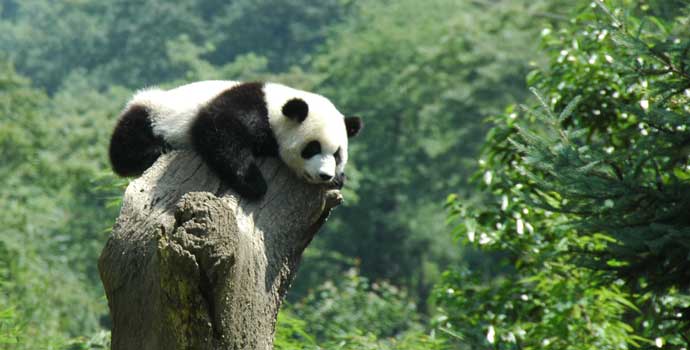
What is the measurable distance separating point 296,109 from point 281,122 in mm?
139

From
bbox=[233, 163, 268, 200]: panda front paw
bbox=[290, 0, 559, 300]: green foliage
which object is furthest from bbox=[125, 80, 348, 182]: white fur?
bbox=[290, 0, 559, 300]: green foliage

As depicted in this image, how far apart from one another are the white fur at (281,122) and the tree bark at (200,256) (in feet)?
0.65

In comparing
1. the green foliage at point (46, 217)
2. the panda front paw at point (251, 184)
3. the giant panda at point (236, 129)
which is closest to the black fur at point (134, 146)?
the giant panda at point (236, 129)

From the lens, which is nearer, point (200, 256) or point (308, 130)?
point (200, 256)

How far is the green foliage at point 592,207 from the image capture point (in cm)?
475

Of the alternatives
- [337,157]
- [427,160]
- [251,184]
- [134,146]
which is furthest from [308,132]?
[427,160]

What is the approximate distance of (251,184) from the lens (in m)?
3.89

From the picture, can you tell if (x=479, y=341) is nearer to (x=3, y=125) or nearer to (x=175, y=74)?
(x=3, y=125)

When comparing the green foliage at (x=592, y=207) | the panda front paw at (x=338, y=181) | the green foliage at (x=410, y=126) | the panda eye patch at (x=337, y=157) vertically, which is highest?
the panda eye patch at (x=337, y=157)

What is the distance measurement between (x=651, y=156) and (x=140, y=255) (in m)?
2.80

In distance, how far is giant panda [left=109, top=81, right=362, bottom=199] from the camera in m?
A: 4.14

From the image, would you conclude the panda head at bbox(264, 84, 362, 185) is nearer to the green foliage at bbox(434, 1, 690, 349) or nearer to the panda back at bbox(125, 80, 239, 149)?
the panda back at bbox(125, 80, 239, 149)

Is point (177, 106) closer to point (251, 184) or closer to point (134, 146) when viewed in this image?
point (134, 146)

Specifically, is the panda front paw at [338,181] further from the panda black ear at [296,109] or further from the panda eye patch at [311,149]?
the panda black ear at [296,109]
